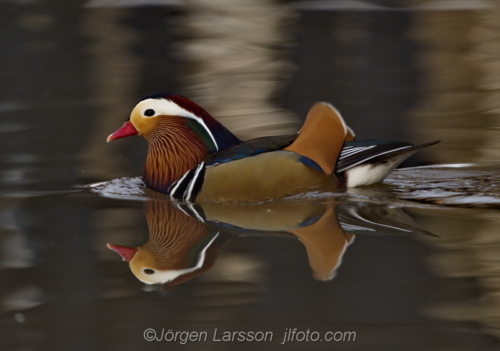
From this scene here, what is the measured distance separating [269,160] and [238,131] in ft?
7.49

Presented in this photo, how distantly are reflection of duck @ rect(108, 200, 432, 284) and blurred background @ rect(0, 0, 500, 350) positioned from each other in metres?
0.11

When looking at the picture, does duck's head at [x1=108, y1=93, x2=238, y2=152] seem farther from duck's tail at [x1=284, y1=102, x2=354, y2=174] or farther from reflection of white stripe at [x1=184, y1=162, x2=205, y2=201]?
duck's tail at [x1=284, y1=102, x2=354, y2=174]

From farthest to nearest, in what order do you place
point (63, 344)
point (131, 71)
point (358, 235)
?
point (131, 71) < point (358, 235) < point (63, 344)

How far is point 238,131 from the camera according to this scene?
7.14 meters

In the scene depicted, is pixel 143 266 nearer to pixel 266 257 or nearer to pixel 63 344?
pixel 266 257

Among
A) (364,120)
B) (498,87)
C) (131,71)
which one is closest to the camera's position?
(364,120)

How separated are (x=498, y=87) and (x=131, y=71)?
14.8 feet

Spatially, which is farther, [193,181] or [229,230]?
[193,181]

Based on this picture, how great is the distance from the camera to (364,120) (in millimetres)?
7457

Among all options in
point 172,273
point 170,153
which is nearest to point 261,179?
point 170,153

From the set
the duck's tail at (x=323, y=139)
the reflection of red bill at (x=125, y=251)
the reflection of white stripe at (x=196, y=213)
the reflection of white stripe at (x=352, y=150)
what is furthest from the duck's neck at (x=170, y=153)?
the reflection of red bill at (x=125, y=251)

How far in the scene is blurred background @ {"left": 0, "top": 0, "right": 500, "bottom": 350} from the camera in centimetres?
317

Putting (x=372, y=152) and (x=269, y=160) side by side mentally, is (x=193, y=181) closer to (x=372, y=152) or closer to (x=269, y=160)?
(x=269, y=160)

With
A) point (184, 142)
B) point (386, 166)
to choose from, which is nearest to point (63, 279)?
point (184, 142)
